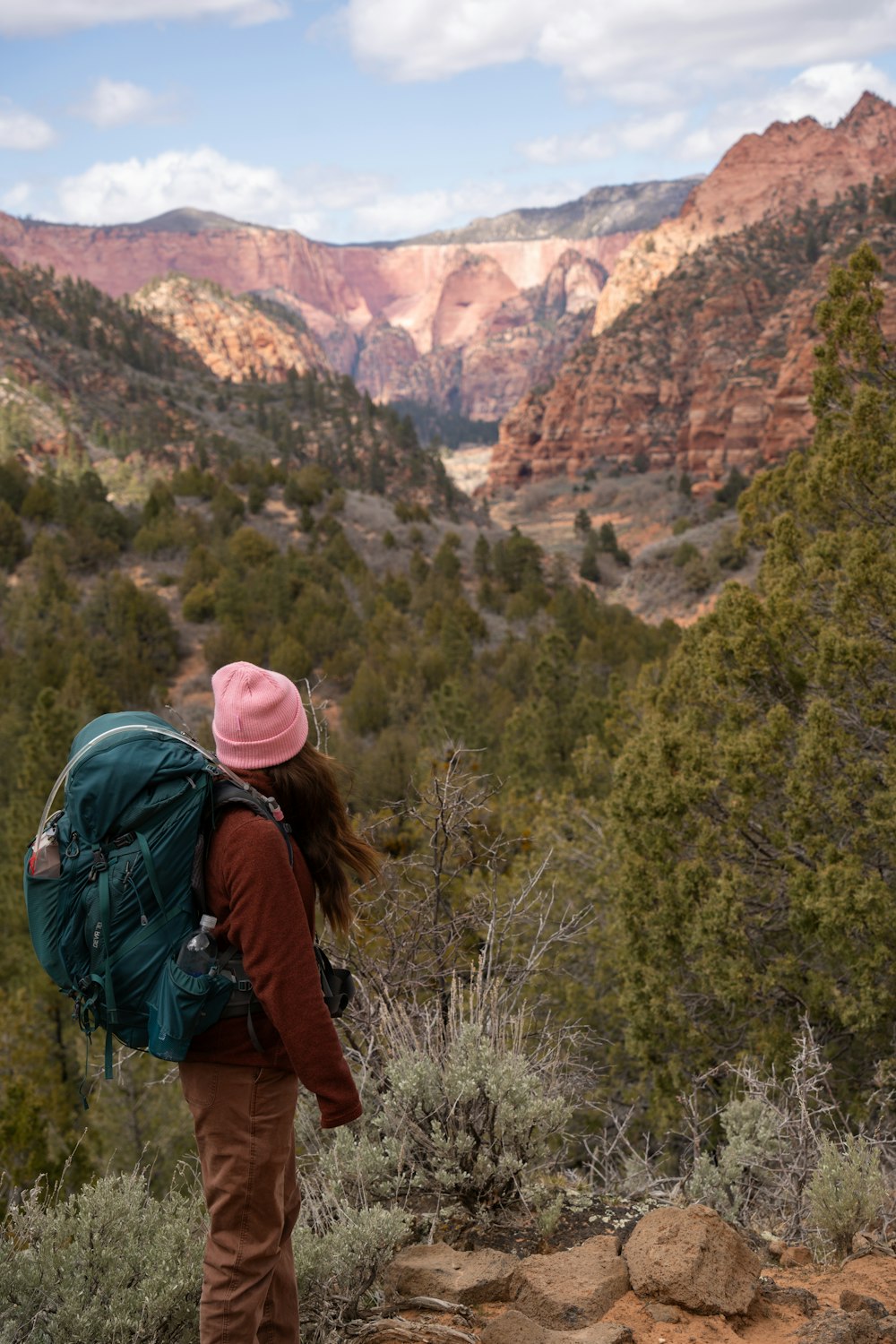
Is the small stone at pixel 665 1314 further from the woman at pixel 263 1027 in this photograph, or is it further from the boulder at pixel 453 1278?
the woman at pixel 263 1027

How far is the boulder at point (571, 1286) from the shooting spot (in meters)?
2.59

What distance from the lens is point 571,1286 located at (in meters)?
2.67

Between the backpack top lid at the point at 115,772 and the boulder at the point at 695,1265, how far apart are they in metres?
1.74

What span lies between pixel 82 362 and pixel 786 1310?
69.3 m

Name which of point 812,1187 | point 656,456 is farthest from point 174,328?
point 812,1187

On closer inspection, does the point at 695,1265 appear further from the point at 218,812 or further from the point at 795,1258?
the point at 218,812

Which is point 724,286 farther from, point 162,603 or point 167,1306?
point 167,1306

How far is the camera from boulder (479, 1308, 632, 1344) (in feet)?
7.86

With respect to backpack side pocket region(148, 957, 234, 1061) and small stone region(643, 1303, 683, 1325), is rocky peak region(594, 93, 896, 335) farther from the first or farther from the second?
backpack side pocket region(148, 957, 234, 1061)

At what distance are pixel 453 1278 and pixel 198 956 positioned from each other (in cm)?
132

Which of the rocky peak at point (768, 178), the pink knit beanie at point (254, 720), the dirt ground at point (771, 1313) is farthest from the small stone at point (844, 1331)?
the rocky peak at point (768, 178)

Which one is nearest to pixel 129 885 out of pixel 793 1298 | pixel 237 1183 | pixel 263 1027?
pixel 263 1027

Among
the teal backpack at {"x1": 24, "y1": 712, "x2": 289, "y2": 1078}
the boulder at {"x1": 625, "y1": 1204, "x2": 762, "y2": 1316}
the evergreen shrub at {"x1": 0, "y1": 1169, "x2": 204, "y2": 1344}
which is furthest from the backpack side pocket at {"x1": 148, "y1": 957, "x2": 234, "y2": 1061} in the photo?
the boulder at {"x1": 625, "y1": 1204, "x2": 762, "y2": 1316}

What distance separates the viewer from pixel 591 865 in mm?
11758
